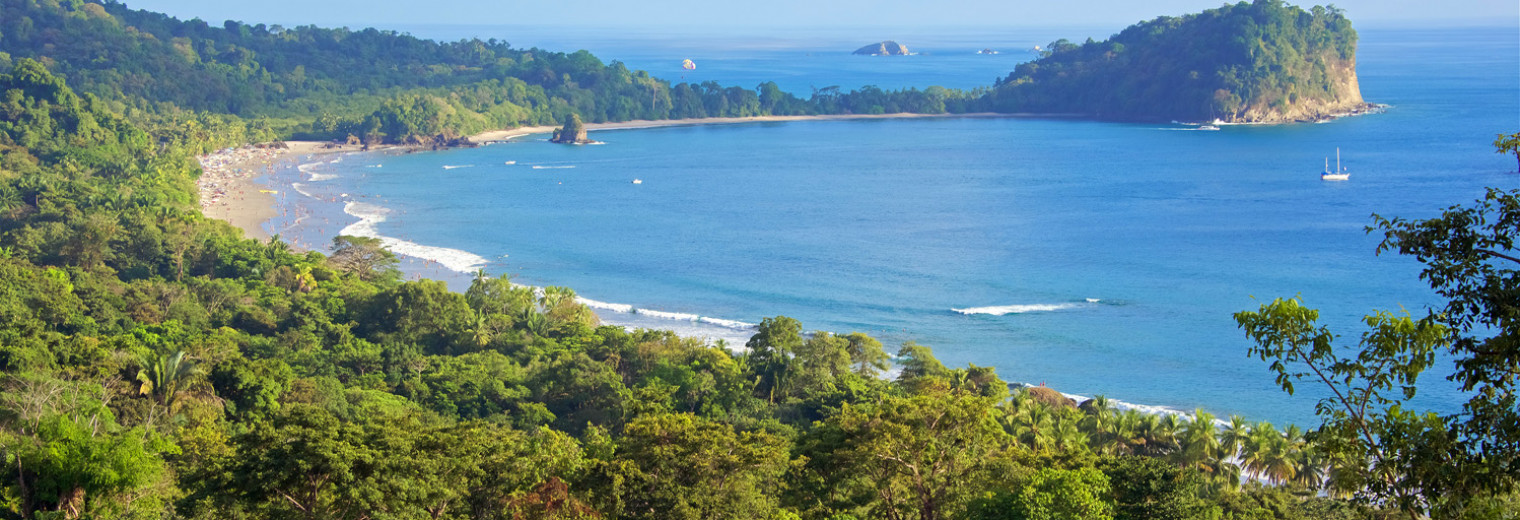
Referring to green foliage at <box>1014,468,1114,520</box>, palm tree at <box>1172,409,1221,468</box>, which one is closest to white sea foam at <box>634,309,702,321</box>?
palm tree at <box>1172,409,1221,468</box>

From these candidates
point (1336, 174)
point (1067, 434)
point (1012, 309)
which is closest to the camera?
point (1067, 434)

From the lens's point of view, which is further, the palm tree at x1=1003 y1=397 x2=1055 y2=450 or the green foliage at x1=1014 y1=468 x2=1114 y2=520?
the palm tree at x1=1003 y1=397 x2=1055 y2=450

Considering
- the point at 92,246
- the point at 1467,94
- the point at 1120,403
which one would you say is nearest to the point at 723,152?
the point at 92,246

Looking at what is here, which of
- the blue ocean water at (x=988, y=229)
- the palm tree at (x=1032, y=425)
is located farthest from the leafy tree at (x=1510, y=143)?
the blue ocean water at (x=988, y=229)

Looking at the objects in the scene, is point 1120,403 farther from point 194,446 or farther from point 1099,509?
point 194,446

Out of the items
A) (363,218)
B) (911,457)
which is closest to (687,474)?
(911,457)

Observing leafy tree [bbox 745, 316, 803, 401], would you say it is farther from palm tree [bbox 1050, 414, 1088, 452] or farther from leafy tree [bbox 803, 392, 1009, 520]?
leafy tree [bbox 803, 392, 1009, 520]

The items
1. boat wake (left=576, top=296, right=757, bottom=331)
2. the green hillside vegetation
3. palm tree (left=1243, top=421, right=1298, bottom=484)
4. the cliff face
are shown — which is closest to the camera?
the green hillside vegetation

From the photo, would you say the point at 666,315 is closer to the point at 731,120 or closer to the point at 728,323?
the point at 728,323
